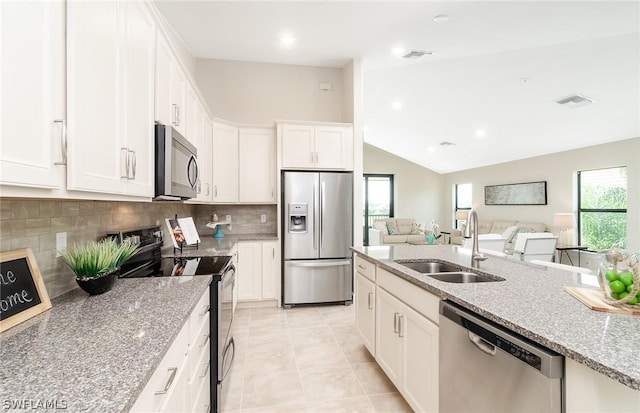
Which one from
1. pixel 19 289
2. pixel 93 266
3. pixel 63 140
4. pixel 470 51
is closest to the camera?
pixel 63 140

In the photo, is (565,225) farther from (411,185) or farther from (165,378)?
(165,378)

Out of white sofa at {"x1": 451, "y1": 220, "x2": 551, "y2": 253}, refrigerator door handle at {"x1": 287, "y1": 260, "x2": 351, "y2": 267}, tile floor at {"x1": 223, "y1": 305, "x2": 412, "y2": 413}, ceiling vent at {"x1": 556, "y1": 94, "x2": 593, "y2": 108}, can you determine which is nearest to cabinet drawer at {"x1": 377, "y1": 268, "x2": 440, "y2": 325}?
tile floor at {"x1": 223, "y1": 305, "x2": 412, "y2": 413}

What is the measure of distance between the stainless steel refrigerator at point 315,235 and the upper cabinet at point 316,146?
0.49 feet

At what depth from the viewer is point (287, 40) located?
349cm

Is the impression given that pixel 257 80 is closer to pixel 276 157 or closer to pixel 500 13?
pixel 276 157

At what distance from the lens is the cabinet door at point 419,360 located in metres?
1.51

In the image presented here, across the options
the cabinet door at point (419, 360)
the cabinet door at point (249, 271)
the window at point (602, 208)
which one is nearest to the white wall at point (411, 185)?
the window at point (602, 208)

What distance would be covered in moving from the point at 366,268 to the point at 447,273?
68 centimetres

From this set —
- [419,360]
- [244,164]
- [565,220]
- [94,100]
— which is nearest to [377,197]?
[565,220]

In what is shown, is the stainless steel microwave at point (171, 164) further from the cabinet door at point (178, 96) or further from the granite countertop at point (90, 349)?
the granite countertop at point (90, 349)

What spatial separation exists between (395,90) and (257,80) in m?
2.23

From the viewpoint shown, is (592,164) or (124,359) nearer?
(124,359)

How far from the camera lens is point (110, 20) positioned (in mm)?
1228

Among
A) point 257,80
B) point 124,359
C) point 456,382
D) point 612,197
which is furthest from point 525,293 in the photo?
point 612,197
